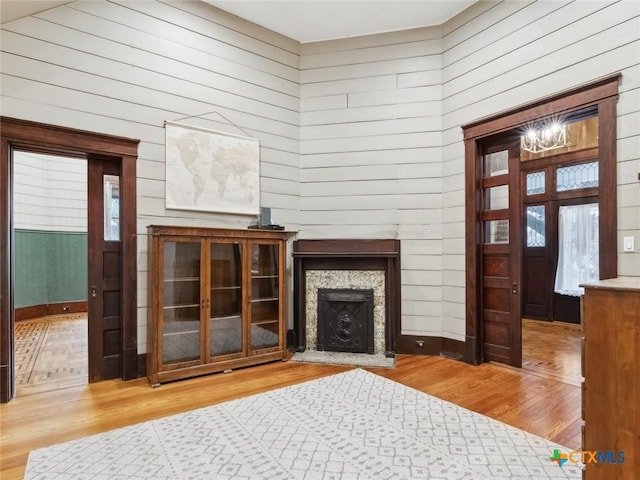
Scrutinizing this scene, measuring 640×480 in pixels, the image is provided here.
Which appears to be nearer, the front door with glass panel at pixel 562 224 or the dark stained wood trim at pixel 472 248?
the dark stained wood trim at pixel 472 248

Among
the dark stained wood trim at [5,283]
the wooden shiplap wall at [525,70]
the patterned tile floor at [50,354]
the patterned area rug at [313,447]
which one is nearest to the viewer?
the patterned area rug at [313,447]

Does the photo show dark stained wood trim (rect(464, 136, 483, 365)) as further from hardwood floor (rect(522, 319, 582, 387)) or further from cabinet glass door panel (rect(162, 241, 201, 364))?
cabinet glass door panel (rect(162, 241, 201, 364))

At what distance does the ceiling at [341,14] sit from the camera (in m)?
4.20

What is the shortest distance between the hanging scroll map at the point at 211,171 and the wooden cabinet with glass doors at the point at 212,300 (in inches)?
19.8

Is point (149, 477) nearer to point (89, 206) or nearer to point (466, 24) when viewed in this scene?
point (89, 206)

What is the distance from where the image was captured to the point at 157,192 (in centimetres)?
390

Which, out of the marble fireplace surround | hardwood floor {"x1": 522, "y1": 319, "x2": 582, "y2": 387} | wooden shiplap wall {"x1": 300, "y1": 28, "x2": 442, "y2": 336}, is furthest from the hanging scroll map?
hardwood floor {"x1": 522, "y1": 319, "x2": 582, "y2": 387}

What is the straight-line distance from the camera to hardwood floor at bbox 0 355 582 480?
260 centimetres

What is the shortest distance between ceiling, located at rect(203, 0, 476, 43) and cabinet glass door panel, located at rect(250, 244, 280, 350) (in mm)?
2826

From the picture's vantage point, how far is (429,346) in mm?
4516

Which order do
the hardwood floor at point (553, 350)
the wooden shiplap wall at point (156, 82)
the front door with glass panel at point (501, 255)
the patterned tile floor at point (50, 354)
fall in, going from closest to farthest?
the wooden shiplap wall at point (156, 82)
the patterned tile floor at point (50, 354)
the hardwood floor at point (553, 350)
the front door with glass panel at point (501, 255)

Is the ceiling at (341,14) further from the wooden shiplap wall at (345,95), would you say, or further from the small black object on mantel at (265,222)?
the small black object on mantel at (265,222)

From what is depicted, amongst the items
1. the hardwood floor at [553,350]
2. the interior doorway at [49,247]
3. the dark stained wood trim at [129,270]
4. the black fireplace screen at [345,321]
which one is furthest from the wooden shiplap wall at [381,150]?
the interior doorway at [49,247]

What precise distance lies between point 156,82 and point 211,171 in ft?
3.54
